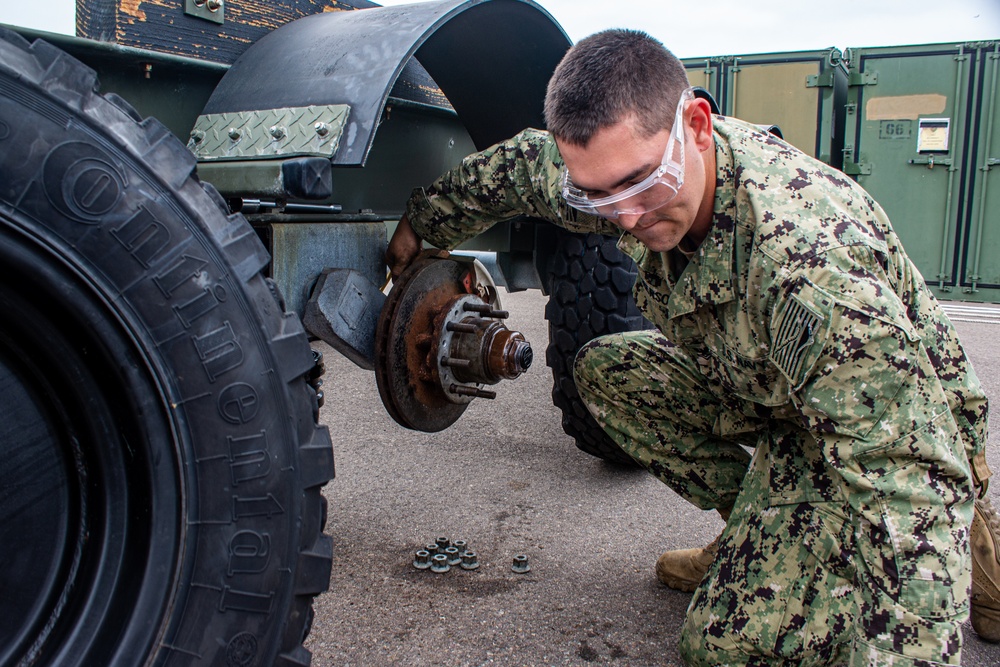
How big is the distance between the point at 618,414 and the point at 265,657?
48.8 inches

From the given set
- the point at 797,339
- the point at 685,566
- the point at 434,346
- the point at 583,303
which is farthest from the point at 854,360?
the point at 583,303

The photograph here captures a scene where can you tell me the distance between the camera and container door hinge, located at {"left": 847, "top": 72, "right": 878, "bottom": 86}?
7270 mm

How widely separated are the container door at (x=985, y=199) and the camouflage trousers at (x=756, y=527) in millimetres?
6231

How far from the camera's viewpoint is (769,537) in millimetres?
1785

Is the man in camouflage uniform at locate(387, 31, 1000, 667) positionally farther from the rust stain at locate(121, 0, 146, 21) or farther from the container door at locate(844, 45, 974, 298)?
the container door at locate(844, 45, 974, 298)

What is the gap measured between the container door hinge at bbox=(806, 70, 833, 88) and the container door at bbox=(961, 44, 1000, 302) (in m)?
1.16

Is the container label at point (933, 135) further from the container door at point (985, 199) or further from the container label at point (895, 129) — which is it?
the container door at point (985, 199)

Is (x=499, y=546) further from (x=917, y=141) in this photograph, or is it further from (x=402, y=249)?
(x=917, y=141)

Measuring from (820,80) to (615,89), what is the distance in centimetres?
650

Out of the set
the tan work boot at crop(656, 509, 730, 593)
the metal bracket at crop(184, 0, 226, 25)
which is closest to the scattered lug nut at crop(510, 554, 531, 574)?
the tan work boot at crop(656, 509, 730, 593)

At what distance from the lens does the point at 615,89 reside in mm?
1452

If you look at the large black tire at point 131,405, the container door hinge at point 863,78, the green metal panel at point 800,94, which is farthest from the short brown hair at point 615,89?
the container door hinge at point 863,78

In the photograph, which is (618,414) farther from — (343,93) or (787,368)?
(343,93)

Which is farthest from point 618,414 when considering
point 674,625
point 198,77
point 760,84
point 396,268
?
point 760,84
